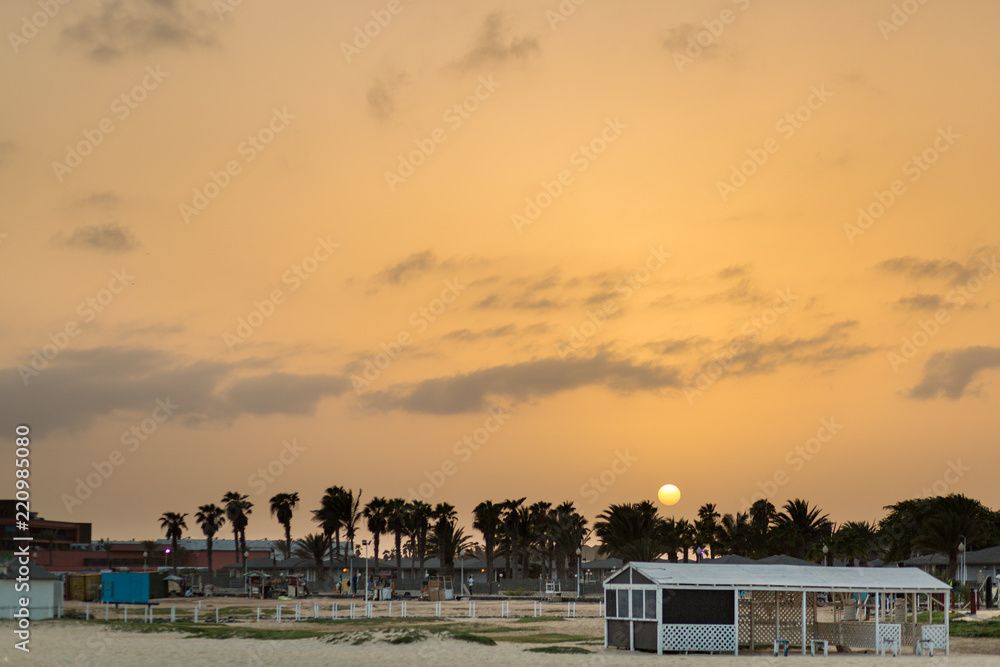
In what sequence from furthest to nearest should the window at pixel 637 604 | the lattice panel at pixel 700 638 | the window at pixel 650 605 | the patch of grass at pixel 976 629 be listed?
the patch of grass at pixel 976 629 < the window at pixel 637 604 < the window at pixel 650 605 < the lattice panel at pixel 700 638

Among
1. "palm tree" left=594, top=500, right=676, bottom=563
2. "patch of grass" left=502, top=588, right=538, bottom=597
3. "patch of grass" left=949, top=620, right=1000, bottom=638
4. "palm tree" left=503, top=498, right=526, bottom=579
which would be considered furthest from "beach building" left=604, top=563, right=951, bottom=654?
"palm tree" left=503, top=498, right=526, bottom=579

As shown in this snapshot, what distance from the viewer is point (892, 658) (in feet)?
110

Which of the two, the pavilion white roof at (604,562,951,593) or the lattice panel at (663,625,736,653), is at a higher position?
the pavilion white roof at (604,562,951,593)

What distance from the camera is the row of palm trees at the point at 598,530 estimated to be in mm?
108188

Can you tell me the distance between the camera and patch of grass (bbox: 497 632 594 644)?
129ft

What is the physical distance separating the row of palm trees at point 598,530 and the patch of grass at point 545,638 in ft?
180

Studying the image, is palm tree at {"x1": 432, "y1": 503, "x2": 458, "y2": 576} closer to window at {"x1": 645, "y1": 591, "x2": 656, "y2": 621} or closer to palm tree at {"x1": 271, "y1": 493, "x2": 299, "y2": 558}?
palm tree at {"x1": 271, "y1": 493, "x2": 299, "y2": 558}

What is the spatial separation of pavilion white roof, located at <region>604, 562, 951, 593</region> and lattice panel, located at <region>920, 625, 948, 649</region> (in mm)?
1309

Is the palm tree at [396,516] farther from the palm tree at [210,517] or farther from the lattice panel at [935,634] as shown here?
the lattice panel at [935,634]

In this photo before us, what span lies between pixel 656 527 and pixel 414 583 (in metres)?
27.4

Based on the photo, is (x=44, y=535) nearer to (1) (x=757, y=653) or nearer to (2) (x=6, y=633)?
(2) (x=6, y=633)

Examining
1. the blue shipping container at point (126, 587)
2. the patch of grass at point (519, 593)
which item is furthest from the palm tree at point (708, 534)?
the blue shipping container at point (126, 587)

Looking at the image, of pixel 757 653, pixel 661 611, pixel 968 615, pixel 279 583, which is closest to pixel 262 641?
pixel 661 611

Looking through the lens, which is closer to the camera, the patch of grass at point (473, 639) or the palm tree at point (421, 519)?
the patch of grass at point (473, 639)
